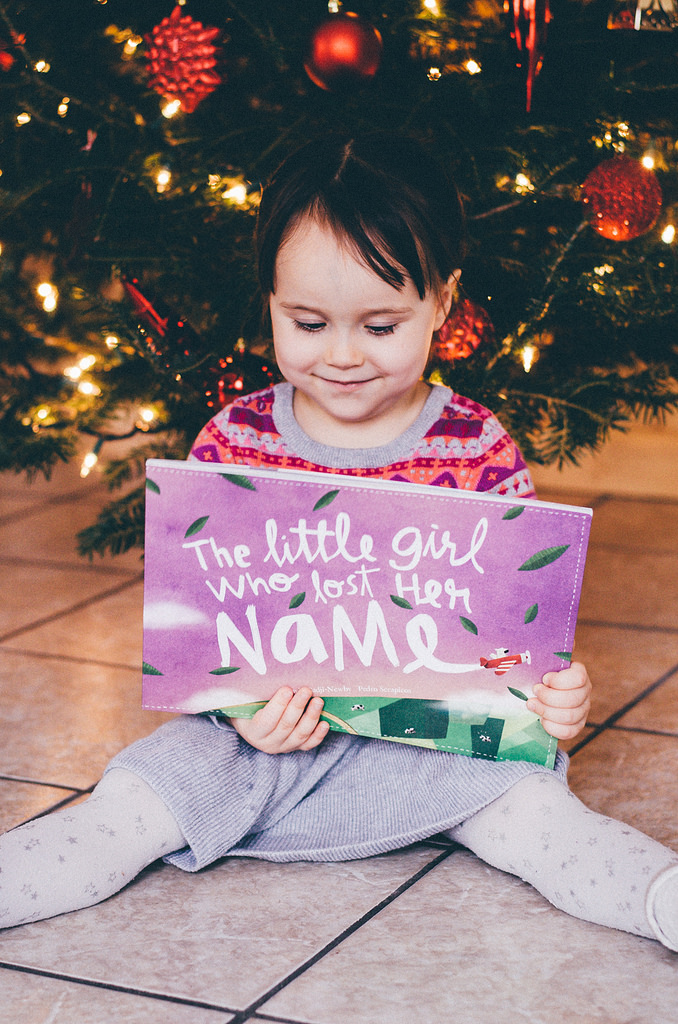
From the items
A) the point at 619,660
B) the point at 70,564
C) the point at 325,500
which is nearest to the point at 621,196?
the point at 325,500

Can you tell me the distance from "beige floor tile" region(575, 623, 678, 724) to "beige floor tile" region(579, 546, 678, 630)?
0.16 feet

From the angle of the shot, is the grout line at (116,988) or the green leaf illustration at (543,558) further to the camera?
the green leaf illustration at (543,558)

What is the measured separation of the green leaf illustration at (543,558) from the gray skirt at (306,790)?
164 millimetres

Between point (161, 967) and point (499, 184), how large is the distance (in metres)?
0.85

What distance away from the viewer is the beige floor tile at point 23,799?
0.93m

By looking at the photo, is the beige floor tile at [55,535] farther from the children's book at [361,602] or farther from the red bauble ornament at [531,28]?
the red bauble ornament at [531,28]

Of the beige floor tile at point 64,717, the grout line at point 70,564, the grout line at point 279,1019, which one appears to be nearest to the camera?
the grout line at point 279,1019

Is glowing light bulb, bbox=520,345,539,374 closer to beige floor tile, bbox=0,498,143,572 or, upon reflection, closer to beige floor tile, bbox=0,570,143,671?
beige floor tile, bbox=0,570,143,671

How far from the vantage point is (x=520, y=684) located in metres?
0.82

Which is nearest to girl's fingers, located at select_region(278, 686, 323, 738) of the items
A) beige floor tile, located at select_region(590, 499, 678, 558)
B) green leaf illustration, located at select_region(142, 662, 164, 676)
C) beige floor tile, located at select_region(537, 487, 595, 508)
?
green leaf illustration, located at select_region(142, 662, 164, 676)

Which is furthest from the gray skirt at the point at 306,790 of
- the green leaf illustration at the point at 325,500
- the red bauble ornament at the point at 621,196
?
the red bauble ornament at the point at 621,196

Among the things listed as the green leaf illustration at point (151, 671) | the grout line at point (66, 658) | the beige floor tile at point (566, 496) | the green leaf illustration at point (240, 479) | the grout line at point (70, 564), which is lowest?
the grout line at point (66, 658)

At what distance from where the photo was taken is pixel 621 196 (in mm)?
1044

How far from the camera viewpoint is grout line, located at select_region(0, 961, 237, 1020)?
666 mm
